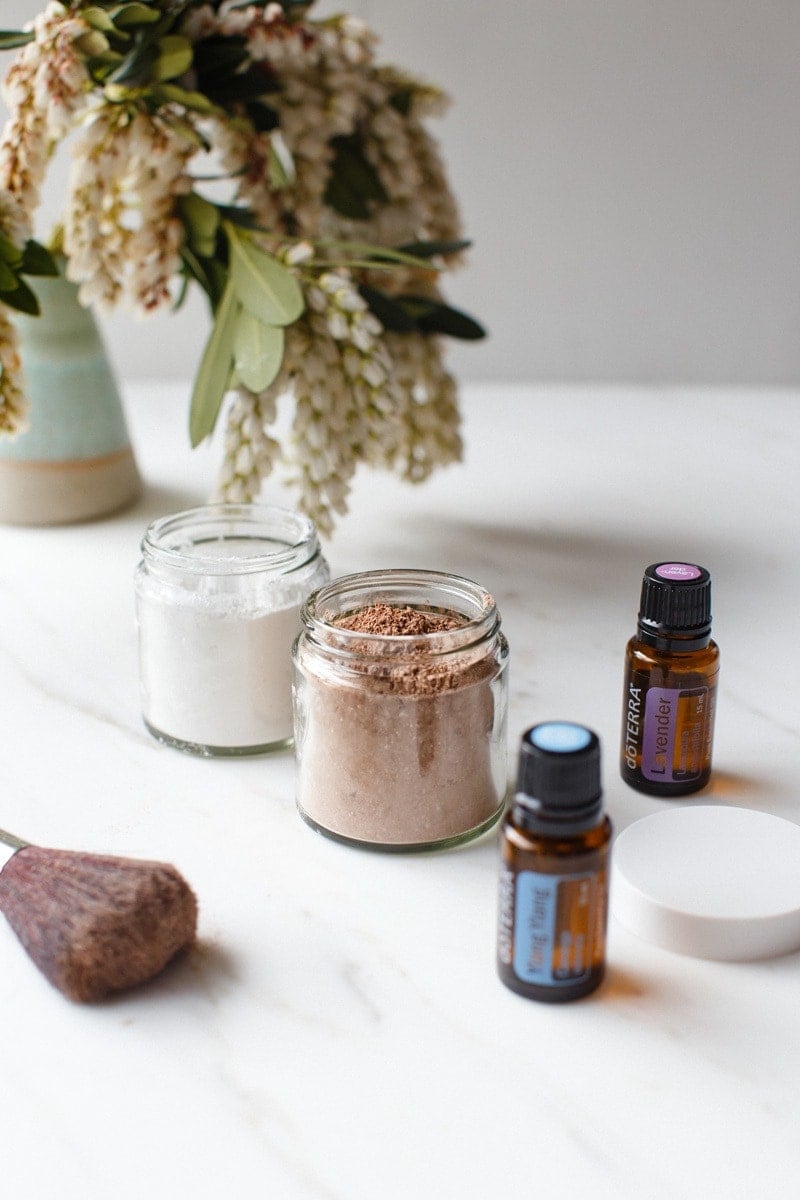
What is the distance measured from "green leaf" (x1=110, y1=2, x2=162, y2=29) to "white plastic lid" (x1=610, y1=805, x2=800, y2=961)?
642 millimetres

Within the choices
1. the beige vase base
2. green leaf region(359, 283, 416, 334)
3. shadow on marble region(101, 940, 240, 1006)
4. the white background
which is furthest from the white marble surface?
the white background

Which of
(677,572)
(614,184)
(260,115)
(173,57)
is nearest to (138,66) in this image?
(173,57)

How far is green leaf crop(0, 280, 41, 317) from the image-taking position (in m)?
0.98

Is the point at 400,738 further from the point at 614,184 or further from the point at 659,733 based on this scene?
the point at 614,184

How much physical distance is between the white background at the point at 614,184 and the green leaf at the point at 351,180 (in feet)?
1.49

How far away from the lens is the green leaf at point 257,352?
953mm

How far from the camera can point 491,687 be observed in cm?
74

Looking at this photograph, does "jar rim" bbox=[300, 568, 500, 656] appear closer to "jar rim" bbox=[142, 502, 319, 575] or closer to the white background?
"jar rim" bbox=[142, 502, 319, 575]

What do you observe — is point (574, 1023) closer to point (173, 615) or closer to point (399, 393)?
point (173, 615)

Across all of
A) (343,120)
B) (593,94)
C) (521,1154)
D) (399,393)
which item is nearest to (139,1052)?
(521,1154)

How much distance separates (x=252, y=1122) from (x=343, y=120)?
783mm

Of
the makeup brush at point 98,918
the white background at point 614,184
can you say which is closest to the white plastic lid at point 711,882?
the makeup brush at point 98,918

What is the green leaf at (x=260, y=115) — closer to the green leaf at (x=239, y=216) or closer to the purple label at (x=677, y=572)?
the green leaf at (x=239, y=216)

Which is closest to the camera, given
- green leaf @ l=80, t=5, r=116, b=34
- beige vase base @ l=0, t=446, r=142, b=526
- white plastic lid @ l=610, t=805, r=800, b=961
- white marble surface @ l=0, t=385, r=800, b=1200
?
white marble surface @ l=0, t=385, r=800, b=1200
